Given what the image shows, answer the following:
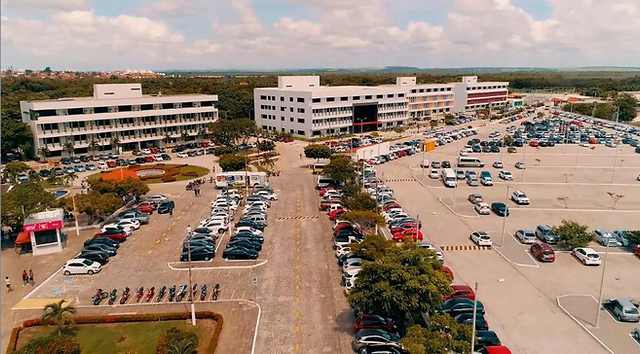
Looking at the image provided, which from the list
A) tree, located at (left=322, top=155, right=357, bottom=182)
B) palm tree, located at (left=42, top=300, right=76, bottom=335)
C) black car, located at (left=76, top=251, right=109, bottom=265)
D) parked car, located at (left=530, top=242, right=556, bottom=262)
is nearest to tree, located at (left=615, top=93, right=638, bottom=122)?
tree, located at (left=322, top=155, right=357, bottom=182)

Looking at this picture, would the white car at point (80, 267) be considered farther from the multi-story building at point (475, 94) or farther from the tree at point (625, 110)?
the tree at point (625, 110)

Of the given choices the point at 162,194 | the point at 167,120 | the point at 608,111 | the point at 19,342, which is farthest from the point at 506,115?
the point at 19,342

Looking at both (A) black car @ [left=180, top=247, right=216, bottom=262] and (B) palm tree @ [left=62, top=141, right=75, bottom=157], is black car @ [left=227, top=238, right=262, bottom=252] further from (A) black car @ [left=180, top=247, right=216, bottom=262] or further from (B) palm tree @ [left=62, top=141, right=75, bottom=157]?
(B) palm tree @ [left=62, top=141, right=75, bottom=157]

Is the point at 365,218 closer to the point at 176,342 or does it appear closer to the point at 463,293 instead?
the point at 463,293

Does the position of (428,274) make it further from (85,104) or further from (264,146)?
(85,104)

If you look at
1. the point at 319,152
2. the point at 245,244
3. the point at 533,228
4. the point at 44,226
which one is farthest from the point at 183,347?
the point at 319,152
